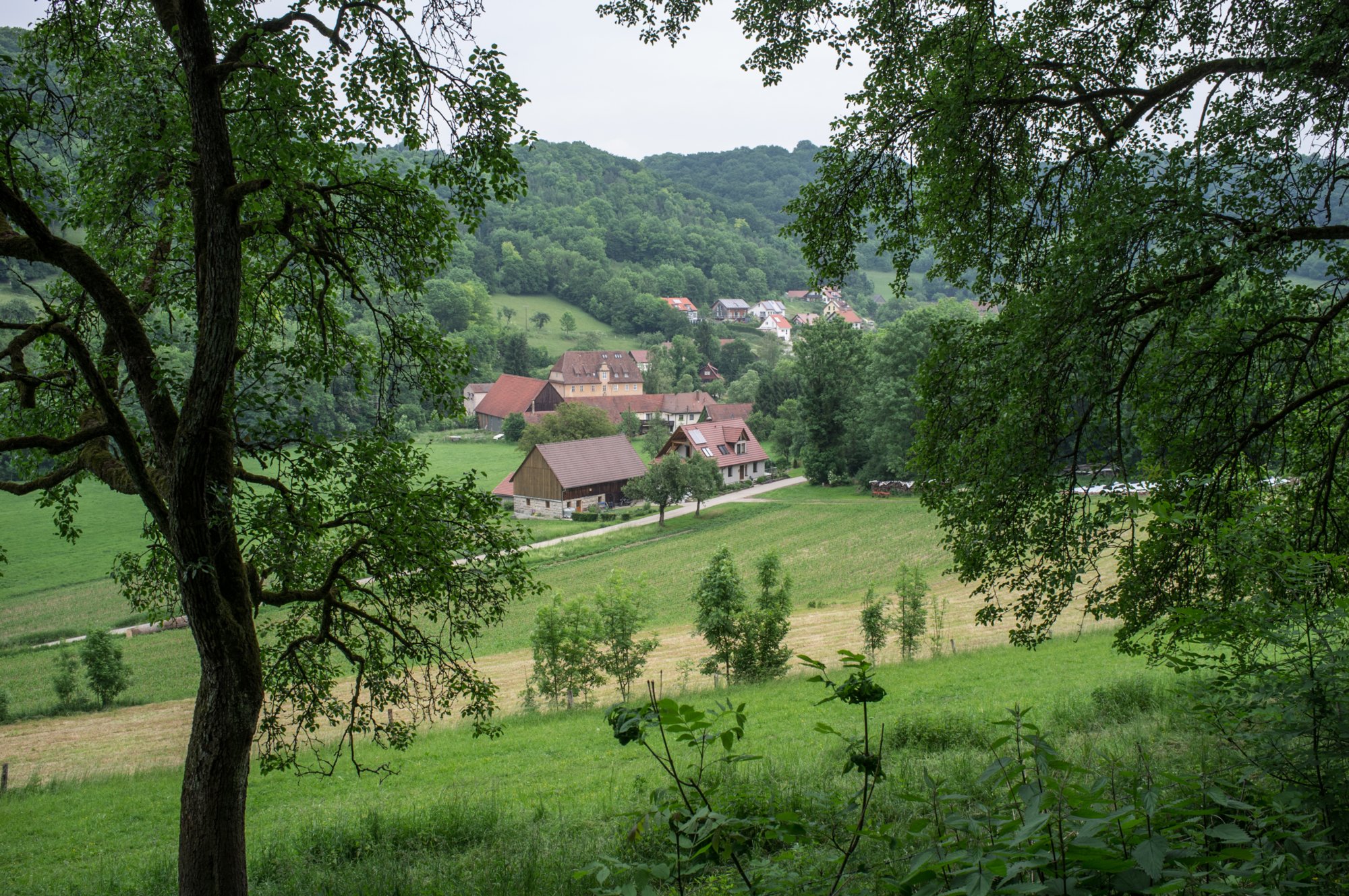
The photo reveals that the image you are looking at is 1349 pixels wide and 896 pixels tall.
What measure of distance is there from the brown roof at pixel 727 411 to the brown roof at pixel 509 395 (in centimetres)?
1909

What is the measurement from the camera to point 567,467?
2132 inches

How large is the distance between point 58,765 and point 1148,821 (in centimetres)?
2124

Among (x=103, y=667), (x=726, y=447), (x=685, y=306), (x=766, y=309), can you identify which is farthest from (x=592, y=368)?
(x=103, y=667)

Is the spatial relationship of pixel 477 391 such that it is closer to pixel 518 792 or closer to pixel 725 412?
pixel 725 412

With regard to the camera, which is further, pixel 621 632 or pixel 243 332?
pixel 621 632

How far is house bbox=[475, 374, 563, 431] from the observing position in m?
84.1

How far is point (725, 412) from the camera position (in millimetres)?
79625

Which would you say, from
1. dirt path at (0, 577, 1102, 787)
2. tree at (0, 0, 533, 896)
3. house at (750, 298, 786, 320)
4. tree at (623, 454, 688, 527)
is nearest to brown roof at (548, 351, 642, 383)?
house at (750, 298, 786, 320)

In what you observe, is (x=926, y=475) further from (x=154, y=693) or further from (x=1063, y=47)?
(x=154, y=693)

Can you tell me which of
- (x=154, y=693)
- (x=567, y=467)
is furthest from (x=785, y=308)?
(x=154, y=693)

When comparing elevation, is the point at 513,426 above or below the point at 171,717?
above

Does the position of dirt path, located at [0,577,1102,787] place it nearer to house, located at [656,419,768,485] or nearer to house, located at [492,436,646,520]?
house, located at [492,436,646,520]

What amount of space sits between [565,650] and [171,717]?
36.8ft

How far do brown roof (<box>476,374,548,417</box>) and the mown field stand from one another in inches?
2722
